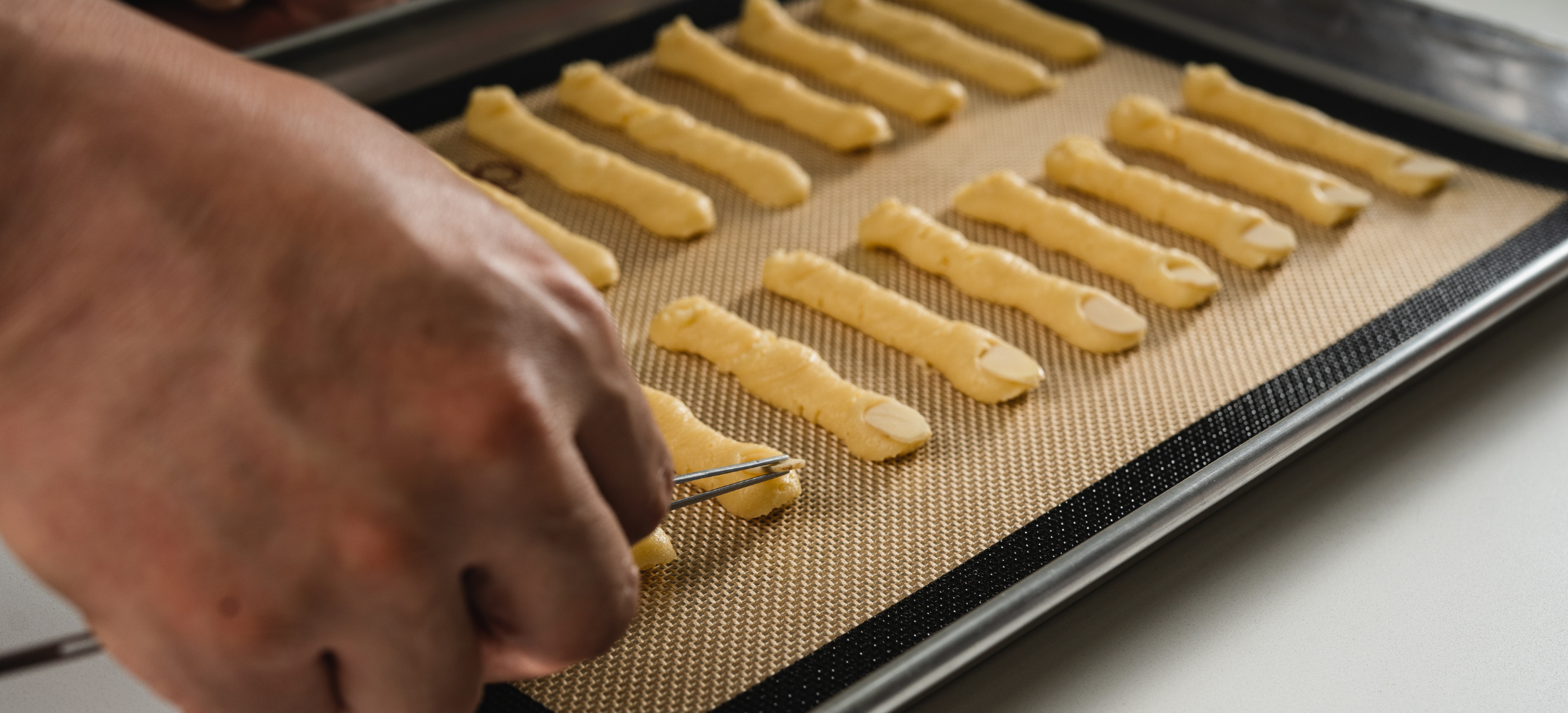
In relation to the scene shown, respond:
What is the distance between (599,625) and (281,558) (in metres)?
0.19

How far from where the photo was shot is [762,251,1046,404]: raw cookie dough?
1.58 metres

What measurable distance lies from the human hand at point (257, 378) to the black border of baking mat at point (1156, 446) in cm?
55

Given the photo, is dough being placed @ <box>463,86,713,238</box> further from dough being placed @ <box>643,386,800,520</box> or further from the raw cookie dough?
dough being placed @ <box>643,386,800,520</box>

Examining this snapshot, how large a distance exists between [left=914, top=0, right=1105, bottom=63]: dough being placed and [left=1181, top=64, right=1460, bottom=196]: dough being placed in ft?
0.70

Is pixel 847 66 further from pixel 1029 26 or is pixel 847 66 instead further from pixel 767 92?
pixel 1029 26

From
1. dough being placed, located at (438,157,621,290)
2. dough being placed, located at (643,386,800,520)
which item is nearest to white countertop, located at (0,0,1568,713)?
dough being placed, located at (643,386,800,520)

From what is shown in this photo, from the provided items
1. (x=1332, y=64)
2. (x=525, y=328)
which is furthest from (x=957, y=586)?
(x=1332, y=64)

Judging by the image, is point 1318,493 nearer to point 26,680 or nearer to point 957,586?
point 957,586

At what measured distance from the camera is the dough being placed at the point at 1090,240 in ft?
5.75

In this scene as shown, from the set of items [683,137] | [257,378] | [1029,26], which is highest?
[257,378]

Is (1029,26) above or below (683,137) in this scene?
above

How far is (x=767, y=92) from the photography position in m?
2.27

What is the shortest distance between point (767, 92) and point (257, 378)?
1805 millimetres

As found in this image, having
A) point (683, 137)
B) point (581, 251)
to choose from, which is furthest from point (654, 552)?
point (683, 137)
